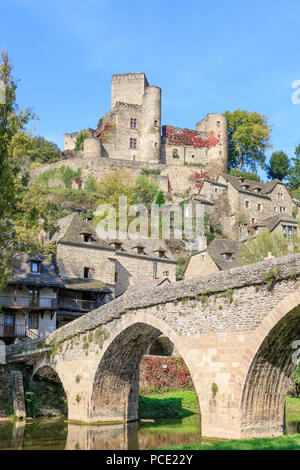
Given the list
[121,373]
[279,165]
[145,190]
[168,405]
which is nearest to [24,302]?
[168,405]

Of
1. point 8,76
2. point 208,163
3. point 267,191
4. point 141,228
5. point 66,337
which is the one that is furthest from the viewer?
point 208,163

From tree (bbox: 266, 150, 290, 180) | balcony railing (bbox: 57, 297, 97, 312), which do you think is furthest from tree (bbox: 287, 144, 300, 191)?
balcony railing (bbox: 57, 297, 97, 312)

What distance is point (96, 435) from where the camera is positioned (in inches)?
747

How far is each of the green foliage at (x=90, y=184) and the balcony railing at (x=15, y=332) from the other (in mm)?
29186

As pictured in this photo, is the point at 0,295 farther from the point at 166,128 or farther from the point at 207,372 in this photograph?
the point at 166,128

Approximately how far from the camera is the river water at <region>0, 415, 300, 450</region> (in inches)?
668

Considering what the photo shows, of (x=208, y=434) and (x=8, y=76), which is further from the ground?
(x=8, y=76)

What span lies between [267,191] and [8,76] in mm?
44337

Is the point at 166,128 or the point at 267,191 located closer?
the point at 267,191

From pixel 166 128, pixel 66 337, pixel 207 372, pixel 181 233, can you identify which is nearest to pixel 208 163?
pixel 166 128

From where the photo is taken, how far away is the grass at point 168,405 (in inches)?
1028

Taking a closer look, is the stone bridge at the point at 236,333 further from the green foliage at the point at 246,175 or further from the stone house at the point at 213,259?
the green foliage at the point at 246,175

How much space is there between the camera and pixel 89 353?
845 inches

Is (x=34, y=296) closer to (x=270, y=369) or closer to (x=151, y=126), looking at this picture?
(x=270, y=369)
